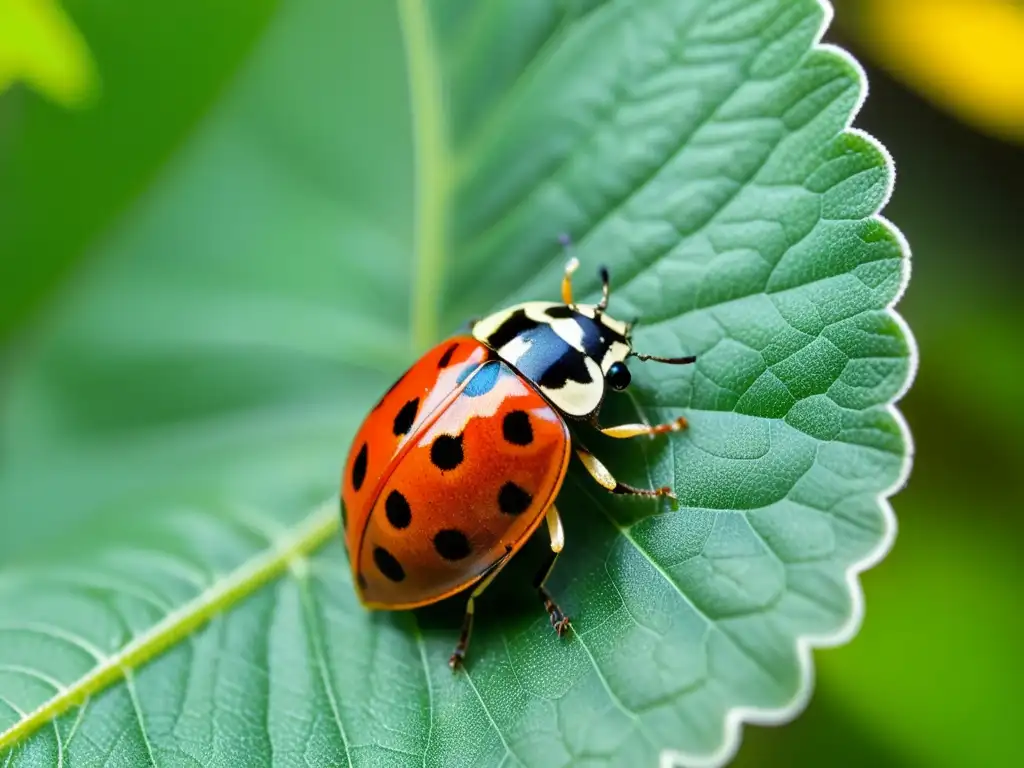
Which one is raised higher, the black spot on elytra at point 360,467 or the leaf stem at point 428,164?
the leaf stem at point 428,164

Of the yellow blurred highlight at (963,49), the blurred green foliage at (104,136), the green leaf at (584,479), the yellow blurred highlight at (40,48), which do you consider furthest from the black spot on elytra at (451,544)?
the blurred green foliage at (104,136)

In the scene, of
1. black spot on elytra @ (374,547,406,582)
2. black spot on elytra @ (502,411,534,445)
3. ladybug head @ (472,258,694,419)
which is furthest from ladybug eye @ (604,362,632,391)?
black spot on elytra @ (374,547,406,582)

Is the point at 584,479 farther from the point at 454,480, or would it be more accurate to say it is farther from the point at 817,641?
the point at 817,641

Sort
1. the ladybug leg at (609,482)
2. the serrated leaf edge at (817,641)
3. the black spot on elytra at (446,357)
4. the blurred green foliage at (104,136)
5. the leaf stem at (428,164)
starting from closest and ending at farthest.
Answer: the serrated leaf edge at (817,641) < the ladybug leg at (609,482) < the black spot on elytra at (446,357) < the leaf stem at (428,164) < the blurred green foliage at (104,136)

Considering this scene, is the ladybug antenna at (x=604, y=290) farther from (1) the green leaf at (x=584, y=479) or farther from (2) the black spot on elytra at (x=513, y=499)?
(2) the black spot on elytra at (x=513, y=499)

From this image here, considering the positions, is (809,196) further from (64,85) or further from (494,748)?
(64,85)

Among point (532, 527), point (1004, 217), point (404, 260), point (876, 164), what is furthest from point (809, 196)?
point (1004, 217)

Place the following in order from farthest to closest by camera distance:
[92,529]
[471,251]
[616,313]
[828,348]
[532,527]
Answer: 1. [92,529]
2. [471,251]
3. [616,313]
4. [532,527]
5. [828,348]
